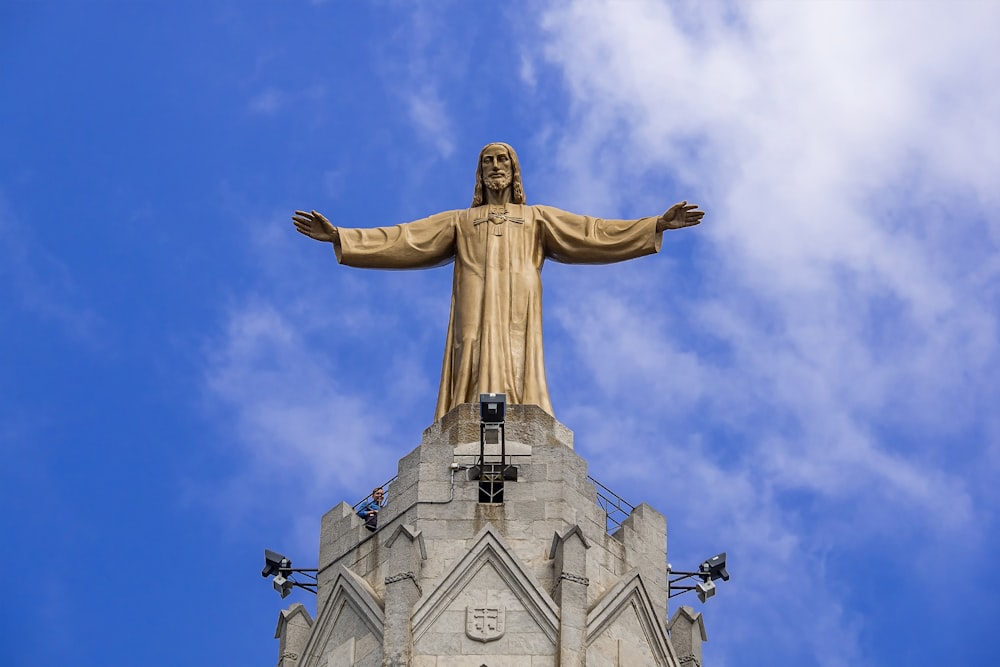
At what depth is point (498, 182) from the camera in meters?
44.1

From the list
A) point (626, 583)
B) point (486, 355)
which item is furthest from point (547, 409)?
point (626, 583)

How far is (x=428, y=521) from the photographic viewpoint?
1537 inches

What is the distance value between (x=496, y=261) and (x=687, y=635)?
7.86 m

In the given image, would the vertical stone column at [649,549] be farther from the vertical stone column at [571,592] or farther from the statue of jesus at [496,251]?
the statue of jesus at [496,251]

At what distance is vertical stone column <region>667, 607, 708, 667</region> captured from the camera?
4059 cm

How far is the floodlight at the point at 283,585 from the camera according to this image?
41469 mm

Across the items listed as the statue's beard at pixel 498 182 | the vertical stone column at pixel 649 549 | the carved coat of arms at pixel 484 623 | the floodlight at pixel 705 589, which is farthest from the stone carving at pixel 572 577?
the statue's beard at pixel 498 182

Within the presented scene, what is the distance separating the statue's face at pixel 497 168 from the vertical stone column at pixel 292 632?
8.94 meters

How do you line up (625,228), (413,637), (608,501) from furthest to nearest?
(625,228) → (608,501) → (413,637)

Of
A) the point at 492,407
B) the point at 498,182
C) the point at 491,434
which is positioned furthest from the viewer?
the point at 498,182

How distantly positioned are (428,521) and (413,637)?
2.42 meters

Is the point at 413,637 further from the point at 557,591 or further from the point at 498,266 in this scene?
the point at 498,266

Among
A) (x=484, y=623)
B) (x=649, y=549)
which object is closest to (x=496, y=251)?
(x=649, y=549)

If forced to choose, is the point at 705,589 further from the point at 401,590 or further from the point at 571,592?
the point at 401,590
